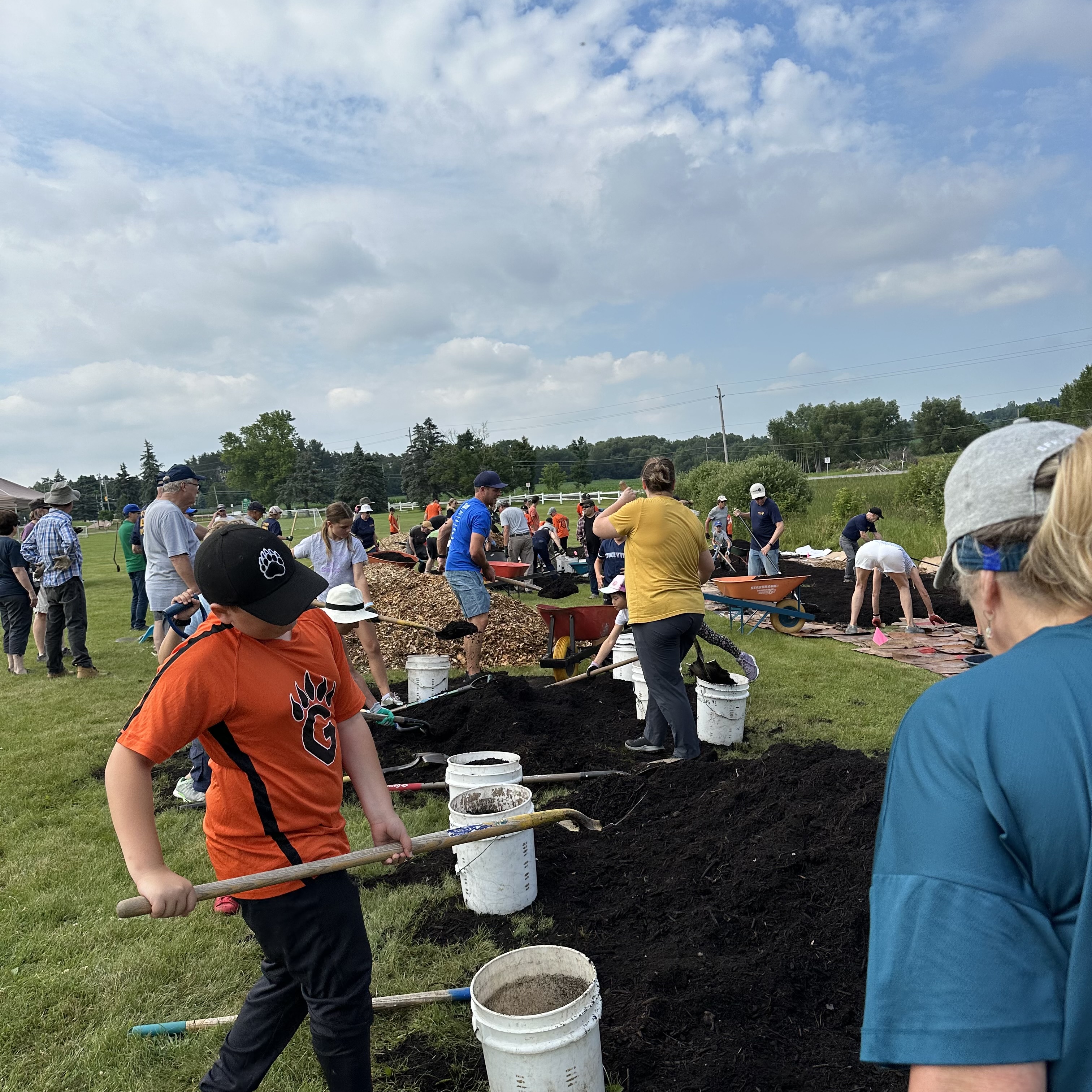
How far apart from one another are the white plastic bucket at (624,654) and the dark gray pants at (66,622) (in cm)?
661

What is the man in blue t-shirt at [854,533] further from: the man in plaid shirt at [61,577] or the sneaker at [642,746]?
the man in plaid shirt at [61,577]

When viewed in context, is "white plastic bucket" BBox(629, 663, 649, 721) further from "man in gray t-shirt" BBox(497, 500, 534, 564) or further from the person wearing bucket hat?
"man in gray t-shirt" BBox(497, 500, 534, 564)

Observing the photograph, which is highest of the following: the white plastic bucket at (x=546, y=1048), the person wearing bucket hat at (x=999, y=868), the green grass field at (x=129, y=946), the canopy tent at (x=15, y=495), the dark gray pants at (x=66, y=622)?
the canopy tent at (x=15, y=495)

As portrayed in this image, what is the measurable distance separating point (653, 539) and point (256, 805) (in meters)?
3.76

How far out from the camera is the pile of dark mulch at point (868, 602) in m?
11.7

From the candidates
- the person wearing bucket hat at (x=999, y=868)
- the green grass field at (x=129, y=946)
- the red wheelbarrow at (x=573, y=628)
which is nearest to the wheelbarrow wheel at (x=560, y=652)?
the red wheelbarrow at (x=573, y=628)

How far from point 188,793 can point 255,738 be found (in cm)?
416

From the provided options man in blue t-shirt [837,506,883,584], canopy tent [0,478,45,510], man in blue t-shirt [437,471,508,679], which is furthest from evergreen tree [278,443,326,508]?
man in blue t-shirt [437,471,508,679]

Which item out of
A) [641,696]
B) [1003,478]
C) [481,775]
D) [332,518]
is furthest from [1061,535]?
[332,518]

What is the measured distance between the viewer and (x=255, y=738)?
2.24 m

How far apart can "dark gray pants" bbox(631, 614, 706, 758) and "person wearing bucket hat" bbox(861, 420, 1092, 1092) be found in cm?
462

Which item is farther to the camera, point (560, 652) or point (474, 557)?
point (560, 652)

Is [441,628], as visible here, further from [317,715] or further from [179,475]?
[317,715]

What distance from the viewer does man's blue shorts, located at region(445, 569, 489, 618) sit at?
799cm
